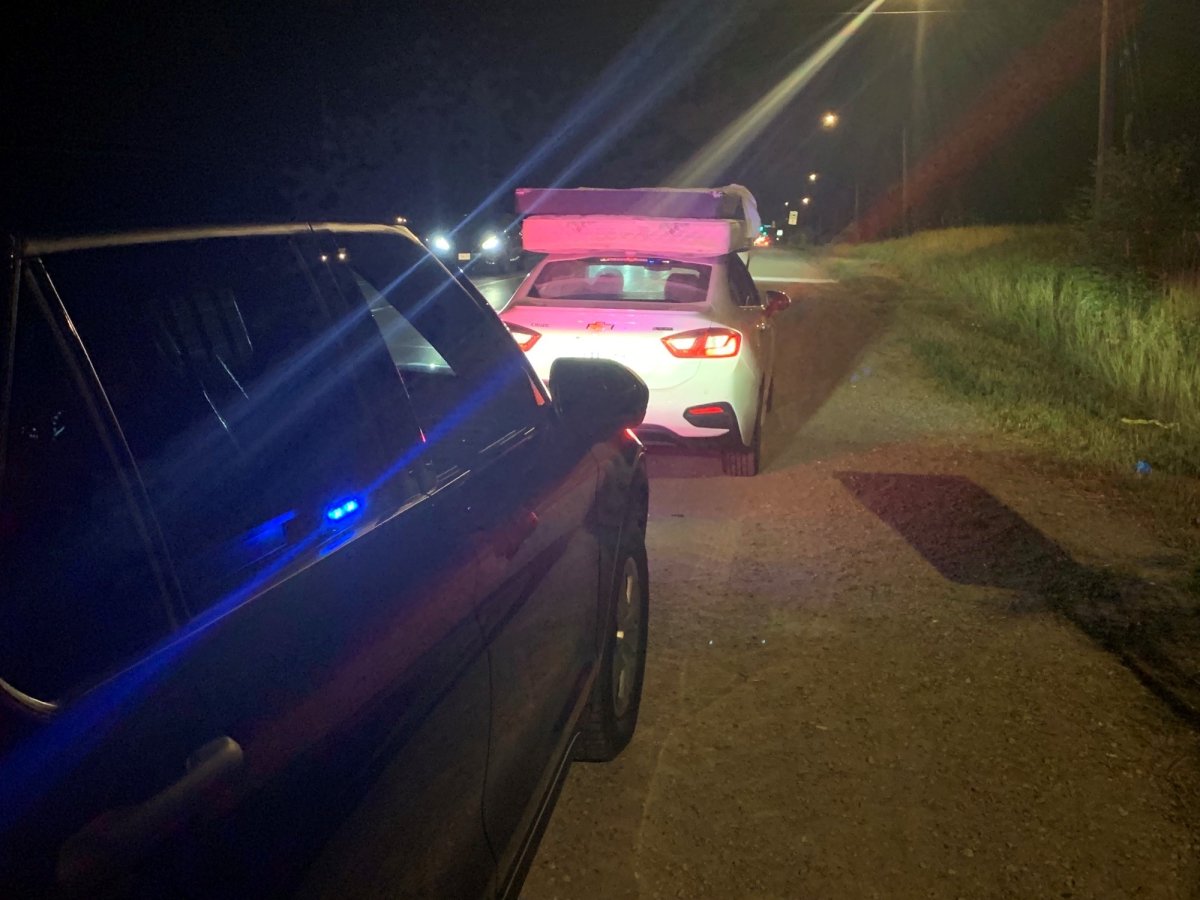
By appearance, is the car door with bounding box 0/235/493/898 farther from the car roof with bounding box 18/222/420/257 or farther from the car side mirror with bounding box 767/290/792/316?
the car side mirror with bounding box 767/290/792/316

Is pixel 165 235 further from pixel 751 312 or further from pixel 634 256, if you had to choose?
pixel 751 312

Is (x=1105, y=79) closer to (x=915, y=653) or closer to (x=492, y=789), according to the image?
(x=915, y=653)

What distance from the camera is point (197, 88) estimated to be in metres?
4.39

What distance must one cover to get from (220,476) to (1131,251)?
15089 millimetres

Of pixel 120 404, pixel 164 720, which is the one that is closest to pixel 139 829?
pixel 164 720

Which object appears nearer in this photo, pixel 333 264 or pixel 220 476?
pixel 220 476

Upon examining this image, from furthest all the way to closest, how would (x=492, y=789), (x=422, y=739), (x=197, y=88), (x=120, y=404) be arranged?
(x=197, y=88) → (x=492, y=789) → (x=422, y=739) → (x=120, y=404)

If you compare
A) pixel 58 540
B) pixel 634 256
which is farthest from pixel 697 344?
pixel 58 540

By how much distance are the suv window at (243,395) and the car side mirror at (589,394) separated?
0.99m

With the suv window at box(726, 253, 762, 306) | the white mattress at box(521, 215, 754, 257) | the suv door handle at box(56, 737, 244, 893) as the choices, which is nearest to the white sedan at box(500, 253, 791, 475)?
the suv window at box(726, 253, 762, 306)

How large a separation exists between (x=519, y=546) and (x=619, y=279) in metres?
5.05

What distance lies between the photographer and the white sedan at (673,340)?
6688 millimetres

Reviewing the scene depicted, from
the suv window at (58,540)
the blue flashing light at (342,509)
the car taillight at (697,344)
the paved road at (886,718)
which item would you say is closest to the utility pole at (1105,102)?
the paved road at (886,718)

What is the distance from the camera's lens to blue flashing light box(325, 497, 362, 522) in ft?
6.82
